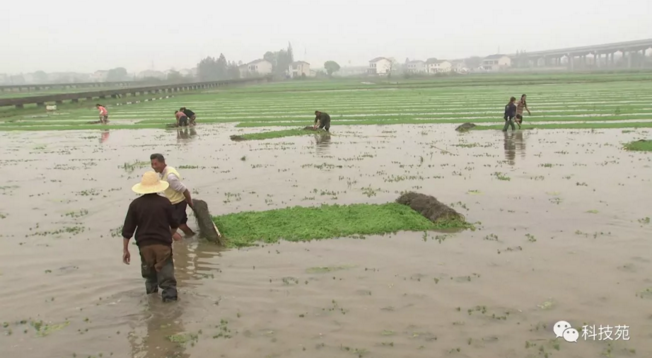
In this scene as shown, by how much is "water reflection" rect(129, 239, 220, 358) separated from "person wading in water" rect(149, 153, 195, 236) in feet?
2.14

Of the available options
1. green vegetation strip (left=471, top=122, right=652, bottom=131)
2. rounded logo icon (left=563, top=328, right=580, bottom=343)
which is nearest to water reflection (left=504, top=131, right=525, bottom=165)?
green vegetation strip (left=471, top=122, right=652, bottom=131)

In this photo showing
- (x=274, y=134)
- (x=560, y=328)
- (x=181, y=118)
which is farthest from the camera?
(x=181, y=118)

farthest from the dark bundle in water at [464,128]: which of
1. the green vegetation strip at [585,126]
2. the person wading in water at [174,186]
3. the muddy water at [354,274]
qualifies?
the person wading in water at [174,186]

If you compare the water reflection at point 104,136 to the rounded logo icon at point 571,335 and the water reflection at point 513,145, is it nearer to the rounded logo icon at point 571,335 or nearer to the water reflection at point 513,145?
the water reflection at point 513,145

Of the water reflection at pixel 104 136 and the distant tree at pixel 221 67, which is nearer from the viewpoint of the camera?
the water reflection at pixel 104 136

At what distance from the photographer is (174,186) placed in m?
8.88

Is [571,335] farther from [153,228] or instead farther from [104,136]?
[104,136]

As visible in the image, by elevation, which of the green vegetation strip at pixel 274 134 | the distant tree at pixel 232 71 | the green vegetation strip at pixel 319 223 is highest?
the distant tree at pixel 232 71

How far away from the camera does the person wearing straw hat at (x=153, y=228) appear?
7.24 meters

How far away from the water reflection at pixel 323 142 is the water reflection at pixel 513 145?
244 inches

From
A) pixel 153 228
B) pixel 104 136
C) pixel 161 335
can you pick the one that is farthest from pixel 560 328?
pixel 104 136

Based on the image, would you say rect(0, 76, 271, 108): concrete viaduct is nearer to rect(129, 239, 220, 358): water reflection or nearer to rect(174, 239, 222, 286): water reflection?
rect(174, 239, 222, 286): water reflection

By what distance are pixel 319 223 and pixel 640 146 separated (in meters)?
13.9

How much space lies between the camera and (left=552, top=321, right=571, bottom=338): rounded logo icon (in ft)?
20.9
